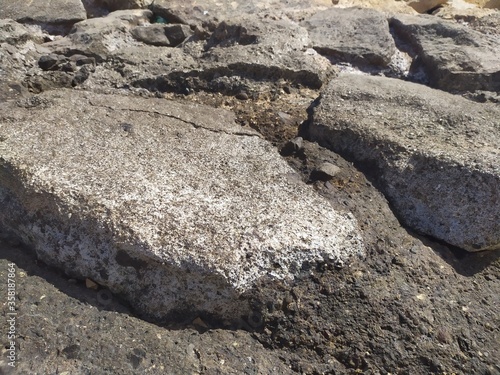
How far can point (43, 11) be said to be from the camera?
257 cm

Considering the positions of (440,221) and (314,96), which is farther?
(314,96)

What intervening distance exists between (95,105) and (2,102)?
0.31m

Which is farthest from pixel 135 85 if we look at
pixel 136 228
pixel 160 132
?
pixel 136 228

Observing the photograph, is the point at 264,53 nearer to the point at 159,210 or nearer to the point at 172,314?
the point at 159,210

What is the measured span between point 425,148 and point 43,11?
188cm

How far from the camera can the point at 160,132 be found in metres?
1.78

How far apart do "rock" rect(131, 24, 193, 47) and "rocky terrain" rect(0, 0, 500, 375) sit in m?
0.22

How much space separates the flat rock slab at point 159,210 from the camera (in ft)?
4.60

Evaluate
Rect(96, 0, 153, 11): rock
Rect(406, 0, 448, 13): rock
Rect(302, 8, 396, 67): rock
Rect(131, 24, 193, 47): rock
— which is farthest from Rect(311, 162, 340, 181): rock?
Rect(406, 0, 448, 13): rock

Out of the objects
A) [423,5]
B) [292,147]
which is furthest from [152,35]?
[423,5]

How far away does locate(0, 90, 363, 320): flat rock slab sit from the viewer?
55.2 inches

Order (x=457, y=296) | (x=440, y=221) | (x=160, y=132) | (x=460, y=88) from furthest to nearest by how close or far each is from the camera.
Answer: (x=460, y=88) < (x=160, y=132) < (x=440, y=221) < (x=457, y=296)

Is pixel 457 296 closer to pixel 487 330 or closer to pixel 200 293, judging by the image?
pixel 487 330

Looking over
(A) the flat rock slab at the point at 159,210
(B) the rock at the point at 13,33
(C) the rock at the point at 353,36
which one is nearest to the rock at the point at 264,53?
(C) the rock at the point at 353,36
